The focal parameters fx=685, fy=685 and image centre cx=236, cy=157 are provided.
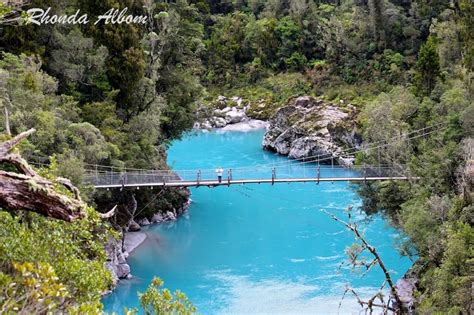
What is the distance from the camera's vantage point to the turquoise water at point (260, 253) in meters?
12.1

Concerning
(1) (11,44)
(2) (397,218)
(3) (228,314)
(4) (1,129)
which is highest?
(1) (11,44)

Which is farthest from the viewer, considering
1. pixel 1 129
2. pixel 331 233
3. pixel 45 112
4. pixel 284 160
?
pixel 284 160

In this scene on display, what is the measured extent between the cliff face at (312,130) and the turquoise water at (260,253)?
10.2 feet

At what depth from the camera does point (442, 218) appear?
37.4ft

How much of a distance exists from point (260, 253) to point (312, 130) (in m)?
10.6

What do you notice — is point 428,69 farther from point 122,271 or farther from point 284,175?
point 122,271

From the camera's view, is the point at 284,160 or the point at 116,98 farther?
the point at 284,160

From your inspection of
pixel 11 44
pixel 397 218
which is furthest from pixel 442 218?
pixel 11 44

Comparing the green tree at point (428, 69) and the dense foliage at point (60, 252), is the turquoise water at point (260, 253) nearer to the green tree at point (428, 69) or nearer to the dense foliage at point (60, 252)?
the green tree at point (428, 69)

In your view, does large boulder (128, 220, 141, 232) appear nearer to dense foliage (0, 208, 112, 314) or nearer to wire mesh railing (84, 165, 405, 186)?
wire mesh railing (84, 165, 405, 186)

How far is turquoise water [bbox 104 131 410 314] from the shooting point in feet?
39.8

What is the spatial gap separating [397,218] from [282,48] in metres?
19.3

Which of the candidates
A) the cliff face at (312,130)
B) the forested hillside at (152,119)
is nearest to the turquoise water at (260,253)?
the forested hillside at (152,119)

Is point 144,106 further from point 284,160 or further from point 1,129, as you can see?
point 284,160
